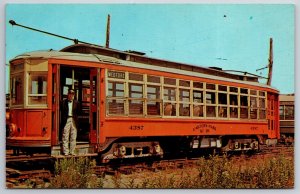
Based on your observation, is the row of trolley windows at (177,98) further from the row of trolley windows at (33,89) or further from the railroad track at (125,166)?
the row of trolley windows at (33,89)

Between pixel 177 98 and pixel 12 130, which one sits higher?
pixel 177 98

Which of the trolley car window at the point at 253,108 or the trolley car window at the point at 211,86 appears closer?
the trolley car window at the point at 211,86

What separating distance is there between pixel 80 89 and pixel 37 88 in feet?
3.82

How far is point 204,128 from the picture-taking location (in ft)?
26.1

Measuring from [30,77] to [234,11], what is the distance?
3.40m

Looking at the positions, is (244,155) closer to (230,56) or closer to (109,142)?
(230,56)

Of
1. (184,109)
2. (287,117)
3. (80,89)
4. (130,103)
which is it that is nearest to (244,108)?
(287,117)

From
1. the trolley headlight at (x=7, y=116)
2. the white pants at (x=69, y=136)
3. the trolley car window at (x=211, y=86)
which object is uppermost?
the trolley car window at (x=211, y=86)

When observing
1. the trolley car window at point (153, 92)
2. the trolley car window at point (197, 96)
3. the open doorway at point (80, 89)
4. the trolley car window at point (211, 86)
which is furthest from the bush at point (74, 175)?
the trolley car window at point (211, 86)

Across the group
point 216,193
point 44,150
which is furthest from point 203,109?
point 44,150

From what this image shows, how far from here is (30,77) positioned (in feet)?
21.4

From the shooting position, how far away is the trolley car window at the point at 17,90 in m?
6.56

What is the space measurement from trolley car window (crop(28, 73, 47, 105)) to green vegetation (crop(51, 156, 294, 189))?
3.32 ft

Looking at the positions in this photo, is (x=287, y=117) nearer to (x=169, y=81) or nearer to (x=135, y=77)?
(x=169, y=81)
